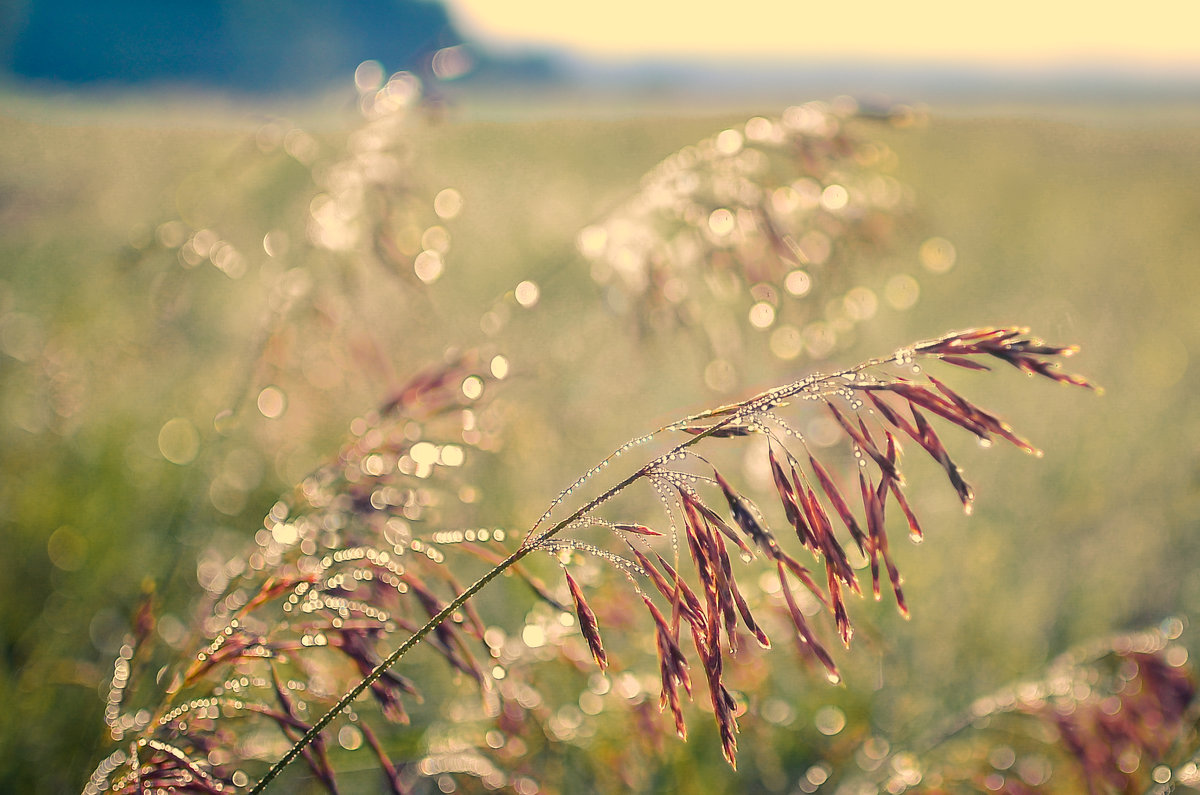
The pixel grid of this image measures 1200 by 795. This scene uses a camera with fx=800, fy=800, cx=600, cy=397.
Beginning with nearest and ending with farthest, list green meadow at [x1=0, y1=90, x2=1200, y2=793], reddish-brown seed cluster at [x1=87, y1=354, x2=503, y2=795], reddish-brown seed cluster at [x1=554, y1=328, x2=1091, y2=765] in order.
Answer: reddish-brown seed cluster at [x1=554, y1=328, x2=1091, y2=765], reddish-brown seed cluster at [x1=87, y1=354, x2=503, y2=795], green meadow at [x1=0, y1=90, x2=1200, y2=793]

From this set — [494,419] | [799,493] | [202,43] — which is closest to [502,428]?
[494,419]

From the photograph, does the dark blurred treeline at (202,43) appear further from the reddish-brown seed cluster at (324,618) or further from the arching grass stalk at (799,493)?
the arching grass stalk at (799,493)

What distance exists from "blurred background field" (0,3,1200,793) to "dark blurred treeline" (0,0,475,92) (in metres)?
22.5

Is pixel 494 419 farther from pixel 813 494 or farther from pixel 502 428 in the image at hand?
pixel 813 494

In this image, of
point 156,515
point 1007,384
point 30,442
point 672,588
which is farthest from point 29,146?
point 672,588

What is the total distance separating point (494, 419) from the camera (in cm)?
167

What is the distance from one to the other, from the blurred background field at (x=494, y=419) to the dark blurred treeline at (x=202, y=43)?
22.5 m

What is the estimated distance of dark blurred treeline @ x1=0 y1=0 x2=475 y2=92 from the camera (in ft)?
84.3

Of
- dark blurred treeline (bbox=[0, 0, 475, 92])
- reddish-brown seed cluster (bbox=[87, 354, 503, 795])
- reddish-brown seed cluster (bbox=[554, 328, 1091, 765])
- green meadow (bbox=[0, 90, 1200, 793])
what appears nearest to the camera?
reddish-brown seed cluster (bbox=[554, 328, 1091, 765])

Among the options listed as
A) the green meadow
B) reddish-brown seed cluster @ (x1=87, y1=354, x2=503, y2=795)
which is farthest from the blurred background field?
reddish-brown seed cluster @ (x1=87, y1=354, x2=503, y2=795)

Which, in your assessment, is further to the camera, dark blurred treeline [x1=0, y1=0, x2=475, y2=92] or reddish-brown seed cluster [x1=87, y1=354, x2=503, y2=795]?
dark blurred treeline [x1=0, y1=0, x2=475, y2=92]

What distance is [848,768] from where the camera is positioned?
192 centimetres

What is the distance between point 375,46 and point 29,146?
25194 millimetres

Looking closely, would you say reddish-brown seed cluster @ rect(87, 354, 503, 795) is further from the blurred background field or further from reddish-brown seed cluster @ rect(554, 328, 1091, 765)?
reddish-brown seed cluster @ rect(554, 328, 1091, 765)
